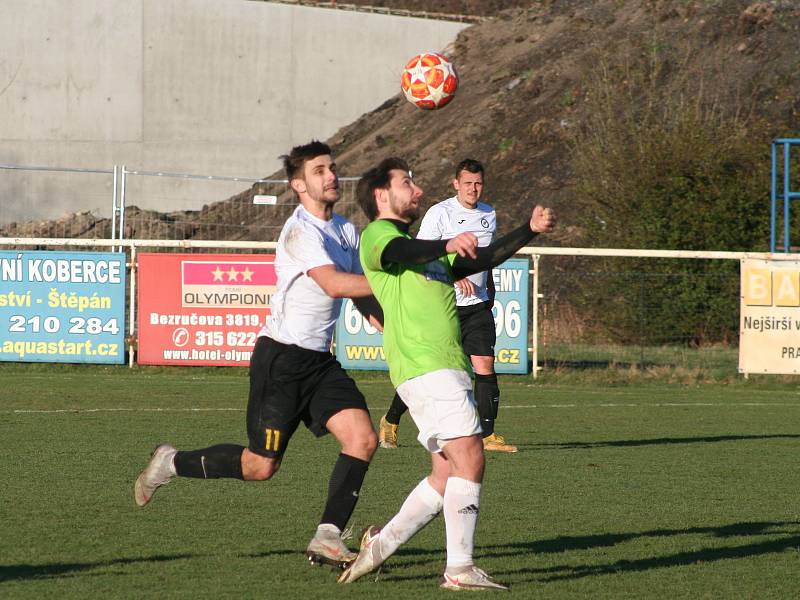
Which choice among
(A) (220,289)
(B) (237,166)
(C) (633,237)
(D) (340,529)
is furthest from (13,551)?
(B) (237,166)

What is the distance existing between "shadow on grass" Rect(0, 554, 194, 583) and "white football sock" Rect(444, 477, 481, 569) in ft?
4.84

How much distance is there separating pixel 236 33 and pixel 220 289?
972 inches

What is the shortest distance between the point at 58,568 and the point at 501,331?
1104 cm

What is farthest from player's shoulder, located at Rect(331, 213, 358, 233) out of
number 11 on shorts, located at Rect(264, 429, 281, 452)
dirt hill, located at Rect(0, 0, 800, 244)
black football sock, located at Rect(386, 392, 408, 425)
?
dirt hill, located at Rect(0, 0, 800, 244)

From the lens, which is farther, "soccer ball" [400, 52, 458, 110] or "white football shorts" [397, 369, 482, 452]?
"soccer ball" [400, 52, 458, 110]

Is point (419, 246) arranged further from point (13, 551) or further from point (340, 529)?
point (13, 551)

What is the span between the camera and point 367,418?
6.37 m

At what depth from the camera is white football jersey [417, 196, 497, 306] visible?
10.3 metres

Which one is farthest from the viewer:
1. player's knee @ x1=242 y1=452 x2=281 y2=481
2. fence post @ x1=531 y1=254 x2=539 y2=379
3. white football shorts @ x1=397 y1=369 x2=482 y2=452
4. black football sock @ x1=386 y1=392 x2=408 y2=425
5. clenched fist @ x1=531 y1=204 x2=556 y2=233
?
fence post @ x1=531 y1=254 x2=539 y2=379

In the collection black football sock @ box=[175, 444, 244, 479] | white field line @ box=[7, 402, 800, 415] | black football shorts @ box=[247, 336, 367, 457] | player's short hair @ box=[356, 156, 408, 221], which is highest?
player's short hair @ box=[356, 156, 408, 221]

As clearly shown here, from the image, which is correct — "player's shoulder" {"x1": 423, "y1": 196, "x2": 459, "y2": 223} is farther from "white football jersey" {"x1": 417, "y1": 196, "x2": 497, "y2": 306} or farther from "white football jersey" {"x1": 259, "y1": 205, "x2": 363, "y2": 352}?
"white football jersey" {"x1": 259, "y1": 205, "x2": 363, "y2": 352}

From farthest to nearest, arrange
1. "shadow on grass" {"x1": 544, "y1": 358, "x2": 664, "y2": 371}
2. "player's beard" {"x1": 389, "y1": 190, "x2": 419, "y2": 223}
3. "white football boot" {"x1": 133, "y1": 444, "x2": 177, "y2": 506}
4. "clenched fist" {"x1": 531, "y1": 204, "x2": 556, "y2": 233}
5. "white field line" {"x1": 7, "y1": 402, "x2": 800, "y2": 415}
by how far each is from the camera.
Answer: "shadow on grass" {"x1": 544, "y1": 358, "x2": 664, "y2": 371} → "white field line" {"x1": 7, "y1": 402, "x2": 800, "y2": 415} → "white football boot" {"x1": 133, "y1": 444, "x2": 177, "y2": 506} → "player's beard" {"x1": 389, "y1": 190, "x2": 419, "y2": 223} → "clenched fist" {"x1": 531, "y1": 204, "x2": 556, "y2": 233}

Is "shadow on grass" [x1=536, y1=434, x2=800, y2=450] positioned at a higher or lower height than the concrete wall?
lower

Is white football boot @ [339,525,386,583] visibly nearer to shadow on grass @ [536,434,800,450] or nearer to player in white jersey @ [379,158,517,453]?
player in white jersey @ [379,158,517,453]
